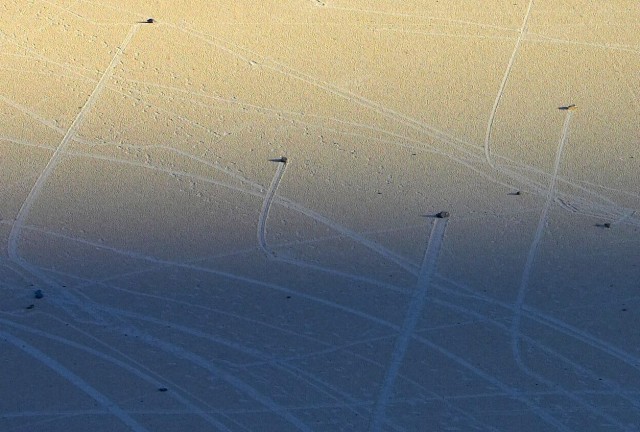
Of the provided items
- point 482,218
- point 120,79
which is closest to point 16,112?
point 120,79

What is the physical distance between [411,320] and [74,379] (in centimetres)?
269

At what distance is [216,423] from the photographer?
7.42 metres

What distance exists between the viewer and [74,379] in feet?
25.4

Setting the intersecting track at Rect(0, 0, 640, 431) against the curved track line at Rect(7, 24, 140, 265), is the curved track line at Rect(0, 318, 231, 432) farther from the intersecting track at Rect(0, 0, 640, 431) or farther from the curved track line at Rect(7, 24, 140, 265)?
the curved track line at Rect(7, 24, 140, 265)

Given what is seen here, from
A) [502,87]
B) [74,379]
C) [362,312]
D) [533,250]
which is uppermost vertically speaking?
[502,87]

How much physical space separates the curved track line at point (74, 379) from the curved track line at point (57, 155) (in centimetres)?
101

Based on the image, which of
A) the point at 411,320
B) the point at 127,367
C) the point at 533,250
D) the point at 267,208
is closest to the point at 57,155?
the point at 267,208

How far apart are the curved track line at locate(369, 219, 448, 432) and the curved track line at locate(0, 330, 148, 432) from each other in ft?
5.57

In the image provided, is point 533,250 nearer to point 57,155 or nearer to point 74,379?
point 74,379

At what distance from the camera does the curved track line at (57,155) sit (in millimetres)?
9062

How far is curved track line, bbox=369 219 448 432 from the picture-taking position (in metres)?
7.57

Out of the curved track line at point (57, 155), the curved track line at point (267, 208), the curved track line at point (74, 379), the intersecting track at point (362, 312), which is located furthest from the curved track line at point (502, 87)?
the curved track line at point (74, 379)

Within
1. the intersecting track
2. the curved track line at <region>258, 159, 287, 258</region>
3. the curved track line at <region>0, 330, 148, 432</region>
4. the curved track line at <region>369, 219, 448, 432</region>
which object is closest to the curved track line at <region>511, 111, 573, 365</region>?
the intersecting track

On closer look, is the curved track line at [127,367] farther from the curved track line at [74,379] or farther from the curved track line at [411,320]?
the curved track line at [411,320]
